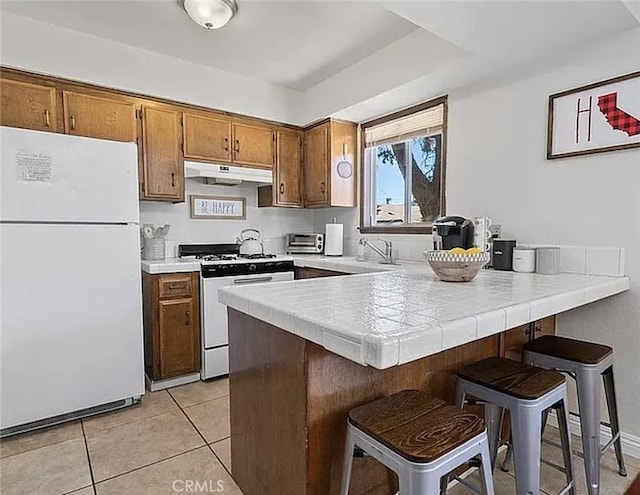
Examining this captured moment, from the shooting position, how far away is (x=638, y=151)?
185cm

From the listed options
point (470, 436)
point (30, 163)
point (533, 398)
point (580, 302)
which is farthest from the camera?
point (30, 163)

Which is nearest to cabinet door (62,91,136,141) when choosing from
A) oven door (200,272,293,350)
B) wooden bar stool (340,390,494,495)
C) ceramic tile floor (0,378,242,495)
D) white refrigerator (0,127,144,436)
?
white refrigerator (0,127,144,436)

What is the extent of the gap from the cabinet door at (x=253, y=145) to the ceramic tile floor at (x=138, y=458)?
6.84 feet

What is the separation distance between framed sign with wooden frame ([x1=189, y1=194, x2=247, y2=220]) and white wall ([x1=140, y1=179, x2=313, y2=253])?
0.13 feet

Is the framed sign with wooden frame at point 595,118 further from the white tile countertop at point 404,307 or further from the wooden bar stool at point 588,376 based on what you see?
the wooden bar stool at point 588,376

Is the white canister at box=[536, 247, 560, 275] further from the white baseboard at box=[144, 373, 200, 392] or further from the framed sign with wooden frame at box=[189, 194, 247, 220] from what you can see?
the framed sign with wooden frame at box=[189, 194, 247, 220]

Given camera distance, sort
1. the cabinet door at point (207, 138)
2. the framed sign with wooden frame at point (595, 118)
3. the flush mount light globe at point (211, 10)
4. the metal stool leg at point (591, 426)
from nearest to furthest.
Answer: the metal stool leg at point (591, 426), the framed sign with wooden frame at point (595, 118), the flush mount light globe at point (211, 10), the cabinet door at point (207, 138)

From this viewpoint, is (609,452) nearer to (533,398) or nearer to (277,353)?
(533,398)

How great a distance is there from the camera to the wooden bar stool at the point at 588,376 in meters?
1.52

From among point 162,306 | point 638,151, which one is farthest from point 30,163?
point 638,151

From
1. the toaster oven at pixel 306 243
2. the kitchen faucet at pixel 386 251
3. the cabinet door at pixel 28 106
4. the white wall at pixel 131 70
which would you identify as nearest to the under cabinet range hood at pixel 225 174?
the white wall at pixel 131 70

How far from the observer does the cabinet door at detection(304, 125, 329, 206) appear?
3541 millimetres

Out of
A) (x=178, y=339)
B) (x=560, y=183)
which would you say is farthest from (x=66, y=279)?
(x=560, y=183)

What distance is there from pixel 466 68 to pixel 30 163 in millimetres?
2565
